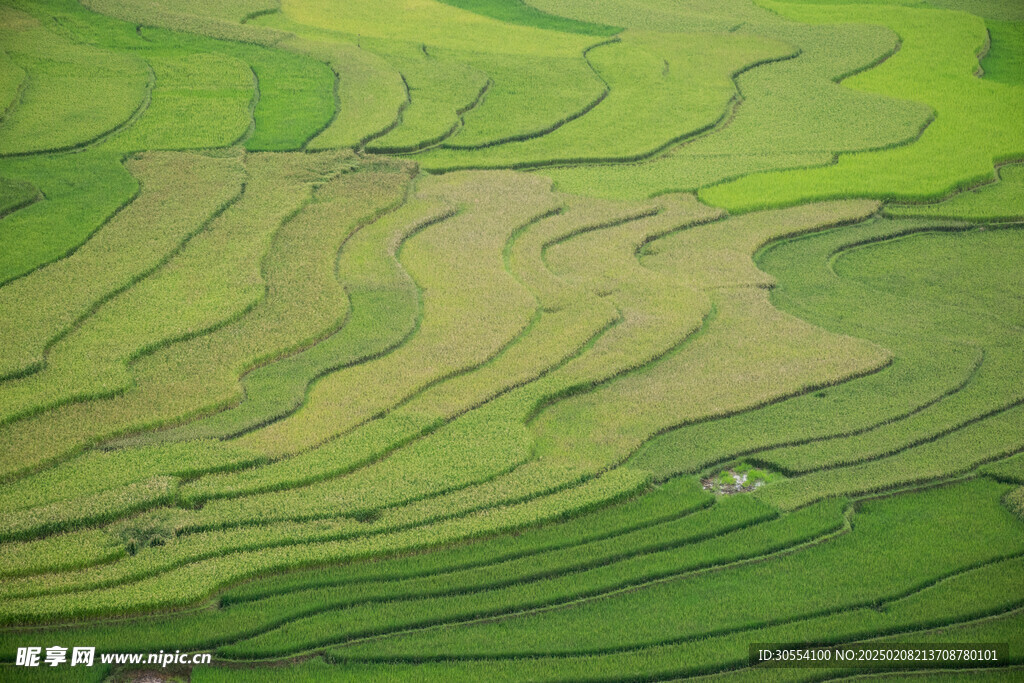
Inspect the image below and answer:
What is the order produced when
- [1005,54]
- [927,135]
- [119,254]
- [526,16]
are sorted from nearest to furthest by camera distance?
[119,254]
[927,135]
[1005,54]
[526,16]

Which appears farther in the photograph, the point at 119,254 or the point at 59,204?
the point at 59,204

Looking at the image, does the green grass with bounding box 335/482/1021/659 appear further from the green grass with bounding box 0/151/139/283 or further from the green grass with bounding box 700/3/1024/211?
the green grass with bounding box 700/3/1024/211

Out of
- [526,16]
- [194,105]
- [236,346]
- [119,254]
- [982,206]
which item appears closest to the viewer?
[236,346]

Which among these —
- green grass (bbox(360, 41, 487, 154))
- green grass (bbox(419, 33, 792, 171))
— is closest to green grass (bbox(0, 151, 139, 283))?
green grass (bbox(360, 41, 487, 154))

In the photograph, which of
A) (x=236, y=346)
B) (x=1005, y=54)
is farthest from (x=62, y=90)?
(x=1005, y=54)

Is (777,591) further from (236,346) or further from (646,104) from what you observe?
(646,104)

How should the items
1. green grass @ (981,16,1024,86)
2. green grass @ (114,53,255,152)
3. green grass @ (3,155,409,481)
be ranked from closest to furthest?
green grass @ (3,155,409,481) → green grass @ (114,53,255,152) → green grass @ (981,16,1024,86)

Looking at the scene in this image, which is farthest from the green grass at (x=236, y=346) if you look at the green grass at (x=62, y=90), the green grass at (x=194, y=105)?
the green grass at (x=62, y=90)

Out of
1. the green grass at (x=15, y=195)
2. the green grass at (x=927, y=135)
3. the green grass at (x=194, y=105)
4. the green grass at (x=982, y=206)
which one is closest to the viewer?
the green grass at (x=15, y=195)

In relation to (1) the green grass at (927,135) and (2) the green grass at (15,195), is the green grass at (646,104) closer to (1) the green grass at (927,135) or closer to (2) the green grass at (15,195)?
(1) the green grass at (927,135)

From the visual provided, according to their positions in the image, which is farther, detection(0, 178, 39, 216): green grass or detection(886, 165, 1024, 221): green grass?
detection(886, 165, 1024, 221): green grass
